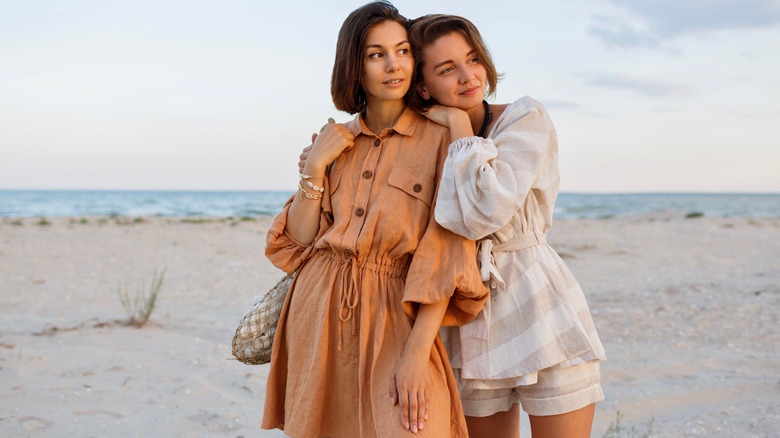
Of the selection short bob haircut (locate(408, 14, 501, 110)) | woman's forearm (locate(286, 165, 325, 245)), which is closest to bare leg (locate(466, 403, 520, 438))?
woman's forearm (locate(286, 165, 325, 245))

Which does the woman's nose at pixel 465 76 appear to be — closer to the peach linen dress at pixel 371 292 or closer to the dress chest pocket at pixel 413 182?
the peach linen dress at pixel 371 292

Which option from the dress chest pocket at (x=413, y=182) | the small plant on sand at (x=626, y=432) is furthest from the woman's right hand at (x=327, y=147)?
the small plant on sand at (x=626, y=432)

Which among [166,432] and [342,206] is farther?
[166,432]

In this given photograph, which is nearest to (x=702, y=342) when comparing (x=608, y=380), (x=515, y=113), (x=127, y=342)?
(x=608, y=380)

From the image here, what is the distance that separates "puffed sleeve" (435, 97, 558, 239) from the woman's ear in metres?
0.35

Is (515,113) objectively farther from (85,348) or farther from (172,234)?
(172,234)

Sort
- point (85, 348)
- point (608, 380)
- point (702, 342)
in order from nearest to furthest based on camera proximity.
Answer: point (608, 380)
point (85, 348)
point (702, 342)

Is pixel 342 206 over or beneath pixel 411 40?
beneath

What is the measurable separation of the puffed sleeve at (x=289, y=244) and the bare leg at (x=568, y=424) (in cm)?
105

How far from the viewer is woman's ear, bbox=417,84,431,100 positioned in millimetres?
2273

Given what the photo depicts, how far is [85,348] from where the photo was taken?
4871 millimetres

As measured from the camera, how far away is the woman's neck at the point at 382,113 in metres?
2.23

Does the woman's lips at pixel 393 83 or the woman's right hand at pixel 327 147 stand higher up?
the woman's lips at pixel 393 83

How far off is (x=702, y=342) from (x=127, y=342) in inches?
205
